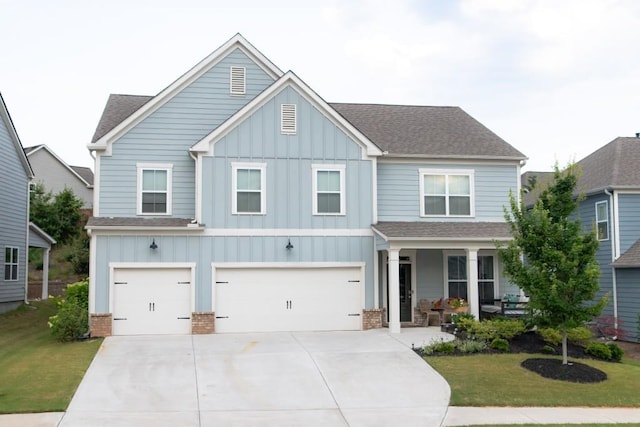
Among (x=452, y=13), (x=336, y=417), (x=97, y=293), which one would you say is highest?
(x=452, y=13)

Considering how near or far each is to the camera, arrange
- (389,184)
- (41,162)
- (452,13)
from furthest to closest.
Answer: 1. (41,162)
2. (389,184)
3. (452,13)

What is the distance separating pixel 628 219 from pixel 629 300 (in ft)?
9.40

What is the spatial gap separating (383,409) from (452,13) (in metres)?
11.8

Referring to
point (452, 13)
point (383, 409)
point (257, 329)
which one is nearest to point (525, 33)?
point (452, 13)

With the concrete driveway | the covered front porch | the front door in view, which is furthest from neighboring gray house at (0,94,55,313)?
the front door

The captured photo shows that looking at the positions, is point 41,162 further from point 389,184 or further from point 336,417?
point 336,417

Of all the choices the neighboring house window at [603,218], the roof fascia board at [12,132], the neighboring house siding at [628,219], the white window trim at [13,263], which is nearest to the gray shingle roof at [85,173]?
the roof fascia board at [12,132]

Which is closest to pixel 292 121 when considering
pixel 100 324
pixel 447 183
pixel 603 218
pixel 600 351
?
pixel 447 183

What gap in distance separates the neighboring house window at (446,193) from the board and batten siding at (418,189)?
0.56 feet

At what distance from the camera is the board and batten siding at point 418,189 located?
69.1 feet

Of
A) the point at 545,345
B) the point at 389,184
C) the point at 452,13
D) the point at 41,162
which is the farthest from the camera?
the point at 41,162

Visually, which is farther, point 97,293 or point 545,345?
point 97,293

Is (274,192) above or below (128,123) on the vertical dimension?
below

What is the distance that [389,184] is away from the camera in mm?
21094
